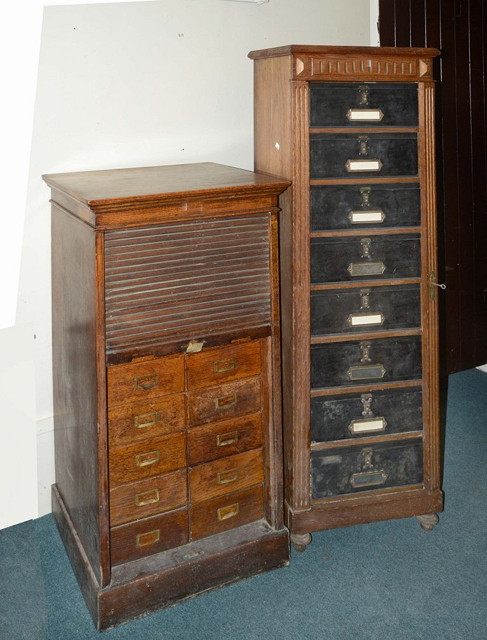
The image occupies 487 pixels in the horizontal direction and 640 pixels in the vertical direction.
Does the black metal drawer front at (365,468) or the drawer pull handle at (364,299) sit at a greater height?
the drawer pull handle at (364,299)

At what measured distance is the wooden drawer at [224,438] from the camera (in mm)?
2414

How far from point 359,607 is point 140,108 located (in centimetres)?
189

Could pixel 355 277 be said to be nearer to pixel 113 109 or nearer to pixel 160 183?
pixel 160 183

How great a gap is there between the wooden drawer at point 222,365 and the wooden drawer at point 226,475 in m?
0.28

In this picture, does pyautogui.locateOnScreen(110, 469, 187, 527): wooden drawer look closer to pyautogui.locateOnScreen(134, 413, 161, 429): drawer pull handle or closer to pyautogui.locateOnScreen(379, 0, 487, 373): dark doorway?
pyautogui.locateOnScreen(134, 413, 161, 429): drawer pull handle

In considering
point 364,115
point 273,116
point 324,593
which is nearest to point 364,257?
point 364,115

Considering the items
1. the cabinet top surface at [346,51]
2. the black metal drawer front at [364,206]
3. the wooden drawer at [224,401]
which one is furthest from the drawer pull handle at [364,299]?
the cabinet top surface at [346,51]

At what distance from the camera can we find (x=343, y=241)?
98.4 inches

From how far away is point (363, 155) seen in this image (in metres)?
2.47

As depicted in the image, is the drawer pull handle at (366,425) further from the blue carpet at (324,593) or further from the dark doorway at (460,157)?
the dark doorway at (460,157)

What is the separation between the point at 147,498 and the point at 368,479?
822 mm

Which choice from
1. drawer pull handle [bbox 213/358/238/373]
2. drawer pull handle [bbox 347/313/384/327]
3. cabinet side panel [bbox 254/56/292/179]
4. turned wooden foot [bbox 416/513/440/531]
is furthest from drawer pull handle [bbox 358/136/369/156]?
turned wooden foot [bbox 416/513/440/531]

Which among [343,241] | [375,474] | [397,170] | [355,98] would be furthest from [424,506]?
[355,98]

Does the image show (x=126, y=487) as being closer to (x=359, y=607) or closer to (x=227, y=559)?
(x=227, y=559)
